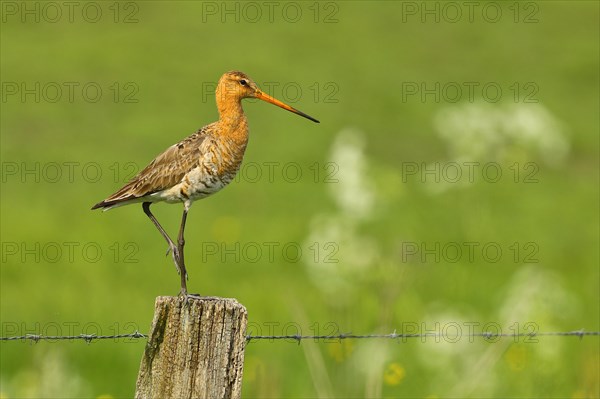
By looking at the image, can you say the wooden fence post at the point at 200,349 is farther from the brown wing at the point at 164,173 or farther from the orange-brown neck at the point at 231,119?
the orange-brown neck at the point at 231,119

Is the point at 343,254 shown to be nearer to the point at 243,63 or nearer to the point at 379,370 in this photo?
the point at 379,370

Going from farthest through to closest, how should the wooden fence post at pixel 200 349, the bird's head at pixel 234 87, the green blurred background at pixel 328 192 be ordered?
the green blurred background at pixel 328 192 → the bird's head at pixel 234 87 → the wooden fence post at pixel 200 349

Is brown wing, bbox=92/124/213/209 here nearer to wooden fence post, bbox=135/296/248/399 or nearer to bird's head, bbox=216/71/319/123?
bird's head, bbox=216/71/319/123

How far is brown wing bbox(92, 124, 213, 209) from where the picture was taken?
768 centimetres

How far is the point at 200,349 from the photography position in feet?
20.1

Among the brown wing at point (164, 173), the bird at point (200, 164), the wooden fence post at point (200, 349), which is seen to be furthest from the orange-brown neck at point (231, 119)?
the wooden fence post at point (200, 349)

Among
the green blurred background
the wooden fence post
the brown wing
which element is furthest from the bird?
the green blurred background

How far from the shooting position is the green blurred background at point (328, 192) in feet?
38.1

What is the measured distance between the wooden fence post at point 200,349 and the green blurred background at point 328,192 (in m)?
2.87

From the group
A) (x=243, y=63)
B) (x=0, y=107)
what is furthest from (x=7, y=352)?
(x=243, y=63)

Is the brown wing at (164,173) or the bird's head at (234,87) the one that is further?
the bird's head at (234,87)

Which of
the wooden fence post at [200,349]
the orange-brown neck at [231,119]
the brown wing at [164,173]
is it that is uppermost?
the orange-brown neck at [231,119]

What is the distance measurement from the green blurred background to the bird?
200 cm

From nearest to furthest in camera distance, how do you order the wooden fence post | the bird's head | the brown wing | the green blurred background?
the wooden fence post
the brown wing
the bird's head
the green blurred background
